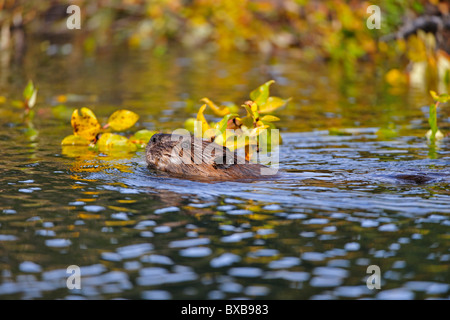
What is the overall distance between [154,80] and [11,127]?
693cm

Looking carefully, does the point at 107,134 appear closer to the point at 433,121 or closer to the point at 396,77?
the point at 433,121

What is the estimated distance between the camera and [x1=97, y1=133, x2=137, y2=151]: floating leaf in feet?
28.6

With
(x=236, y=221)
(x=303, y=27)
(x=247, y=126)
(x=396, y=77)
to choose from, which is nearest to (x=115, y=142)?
(x=247, y=126)

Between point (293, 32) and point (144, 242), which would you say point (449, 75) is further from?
point (144, 242)

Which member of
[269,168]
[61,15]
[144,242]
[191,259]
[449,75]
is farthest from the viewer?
[61,15]

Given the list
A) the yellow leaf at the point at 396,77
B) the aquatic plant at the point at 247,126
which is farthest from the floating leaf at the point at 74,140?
the yellow leaf at the point at 396,77

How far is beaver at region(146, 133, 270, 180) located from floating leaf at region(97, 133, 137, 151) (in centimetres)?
142

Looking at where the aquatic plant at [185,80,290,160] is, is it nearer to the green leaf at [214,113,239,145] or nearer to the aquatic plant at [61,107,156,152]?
the green leaf at [214,113,239,145]

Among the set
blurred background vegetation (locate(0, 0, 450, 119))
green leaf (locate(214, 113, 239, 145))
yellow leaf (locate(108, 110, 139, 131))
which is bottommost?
green leaf (locate(214, 113, 239, 145))

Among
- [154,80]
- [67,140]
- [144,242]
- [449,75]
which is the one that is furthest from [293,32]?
[144,242]

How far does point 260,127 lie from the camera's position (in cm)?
774

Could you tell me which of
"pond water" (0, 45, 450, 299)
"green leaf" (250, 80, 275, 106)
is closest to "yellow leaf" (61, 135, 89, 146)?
"pond water" (0, 45, 450, 299)

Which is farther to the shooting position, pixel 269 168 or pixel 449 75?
pixel 449 75
